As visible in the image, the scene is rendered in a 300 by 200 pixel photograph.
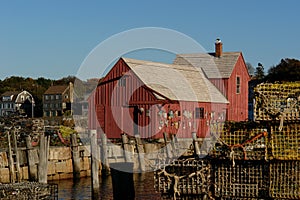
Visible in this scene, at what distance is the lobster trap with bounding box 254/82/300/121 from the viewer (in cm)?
947

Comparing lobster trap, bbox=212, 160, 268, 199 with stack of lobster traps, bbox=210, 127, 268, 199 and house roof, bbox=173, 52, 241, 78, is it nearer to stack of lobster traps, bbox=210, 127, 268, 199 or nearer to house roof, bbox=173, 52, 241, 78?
stack of lobster traps, bbox=210, 127, 268, 199

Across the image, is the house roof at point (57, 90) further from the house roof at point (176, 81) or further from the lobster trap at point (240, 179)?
the lobster trap at point (240, 179)

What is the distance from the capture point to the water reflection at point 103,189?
19.5 metres

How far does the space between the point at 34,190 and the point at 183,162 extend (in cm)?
378

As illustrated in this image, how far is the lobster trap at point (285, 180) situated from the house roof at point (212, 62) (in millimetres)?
34495

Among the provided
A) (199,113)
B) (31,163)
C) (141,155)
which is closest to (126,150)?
(141,155)

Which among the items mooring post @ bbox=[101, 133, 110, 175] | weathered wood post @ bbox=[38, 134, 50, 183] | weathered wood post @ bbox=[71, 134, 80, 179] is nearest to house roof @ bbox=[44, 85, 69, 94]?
mooring post @ bbox=[101, 133, 110, 175]

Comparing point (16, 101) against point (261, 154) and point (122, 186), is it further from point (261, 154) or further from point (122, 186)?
point (261, 154)

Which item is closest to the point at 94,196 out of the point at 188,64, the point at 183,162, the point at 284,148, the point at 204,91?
the point at 183,162

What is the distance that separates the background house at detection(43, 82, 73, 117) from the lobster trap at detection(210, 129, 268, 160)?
89735 millimetres

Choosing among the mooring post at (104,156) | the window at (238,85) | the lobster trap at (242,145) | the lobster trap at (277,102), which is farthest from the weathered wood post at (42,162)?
the window at (238,85)

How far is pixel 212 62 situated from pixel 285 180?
36694 mm

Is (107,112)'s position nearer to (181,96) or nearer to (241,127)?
(181,96)

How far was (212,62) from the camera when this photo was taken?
4584cm
